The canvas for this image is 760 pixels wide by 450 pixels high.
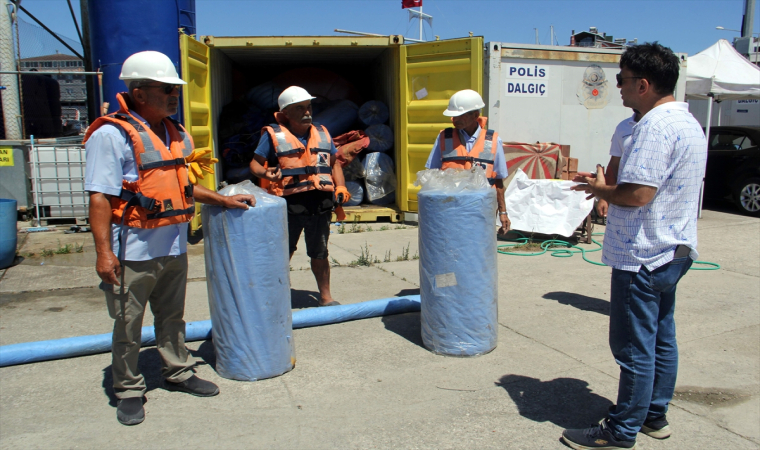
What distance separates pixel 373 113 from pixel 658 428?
722 cm

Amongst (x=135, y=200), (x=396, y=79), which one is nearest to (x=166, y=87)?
(x=135, y=200)

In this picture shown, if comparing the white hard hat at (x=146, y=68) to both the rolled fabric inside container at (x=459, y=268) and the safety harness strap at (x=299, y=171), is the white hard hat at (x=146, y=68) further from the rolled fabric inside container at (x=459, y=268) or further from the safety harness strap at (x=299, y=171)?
the rolled fabric inside container at (x=459, y=268)

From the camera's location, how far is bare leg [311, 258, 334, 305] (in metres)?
4.81

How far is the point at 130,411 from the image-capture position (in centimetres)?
301

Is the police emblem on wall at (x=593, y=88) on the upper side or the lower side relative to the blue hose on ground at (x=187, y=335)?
upper

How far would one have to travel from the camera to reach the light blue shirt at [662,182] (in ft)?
8.10

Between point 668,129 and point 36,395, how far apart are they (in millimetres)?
3494

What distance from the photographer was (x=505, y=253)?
696 cm

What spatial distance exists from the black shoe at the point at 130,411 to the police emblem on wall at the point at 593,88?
7774 millimetres

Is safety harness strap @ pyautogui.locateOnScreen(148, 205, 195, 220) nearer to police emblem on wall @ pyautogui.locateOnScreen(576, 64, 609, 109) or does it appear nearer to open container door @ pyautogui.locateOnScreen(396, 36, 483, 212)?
open container door @ pyautogui.locateOnScreen(396, 36, 483, 212)

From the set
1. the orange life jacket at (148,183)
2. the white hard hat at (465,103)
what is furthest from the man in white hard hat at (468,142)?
the orange life jacket at (148,183)

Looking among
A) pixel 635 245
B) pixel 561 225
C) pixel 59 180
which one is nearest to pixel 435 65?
pixel 561 225

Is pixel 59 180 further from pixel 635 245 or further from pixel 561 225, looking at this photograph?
pixel 635 245

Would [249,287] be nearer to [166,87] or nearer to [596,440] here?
[166,87]
